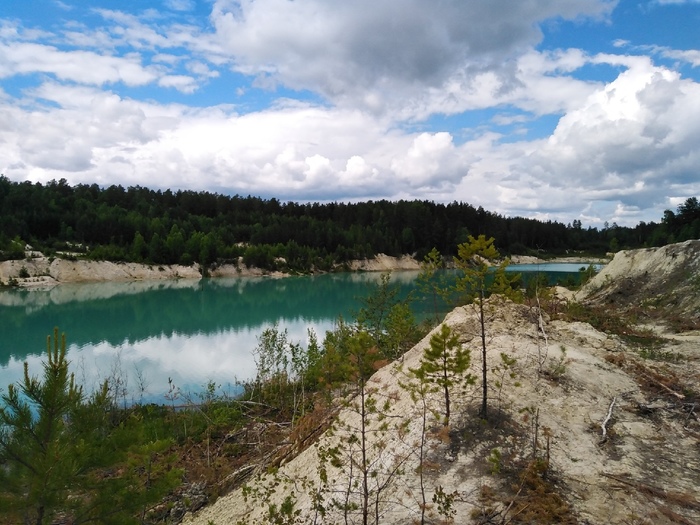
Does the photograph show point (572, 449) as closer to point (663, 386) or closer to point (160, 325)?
point (663, 386)

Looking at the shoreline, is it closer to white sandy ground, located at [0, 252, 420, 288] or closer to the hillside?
white sandy ground, located at [0, 252, 420, 288]

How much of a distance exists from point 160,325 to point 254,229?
2981 inches

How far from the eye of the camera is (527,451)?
688 cm

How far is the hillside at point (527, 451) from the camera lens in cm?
575

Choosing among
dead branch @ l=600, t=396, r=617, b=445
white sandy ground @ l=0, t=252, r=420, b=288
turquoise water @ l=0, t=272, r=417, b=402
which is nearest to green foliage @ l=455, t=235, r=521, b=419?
dead branch @ l=600, t=396, r=617, b=445

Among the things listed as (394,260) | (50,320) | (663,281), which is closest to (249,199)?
(394,260)

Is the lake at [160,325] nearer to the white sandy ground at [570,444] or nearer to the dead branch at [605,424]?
the white sandy ground at [570,444]

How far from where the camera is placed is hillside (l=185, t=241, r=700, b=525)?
575cm

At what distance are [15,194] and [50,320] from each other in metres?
61.3

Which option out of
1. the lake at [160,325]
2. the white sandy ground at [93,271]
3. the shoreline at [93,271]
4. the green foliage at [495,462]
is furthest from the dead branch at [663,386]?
the white sandy ground at [93,271]

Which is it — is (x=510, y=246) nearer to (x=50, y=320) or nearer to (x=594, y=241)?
(x=594, y=241)

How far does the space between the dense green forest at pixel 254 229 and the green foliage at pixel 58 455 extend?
2630 inches

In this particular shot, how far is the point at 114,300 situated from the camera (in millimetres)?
57750

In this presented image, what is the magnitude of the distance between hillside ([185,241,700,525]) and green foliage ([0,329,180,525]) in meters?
1.97
